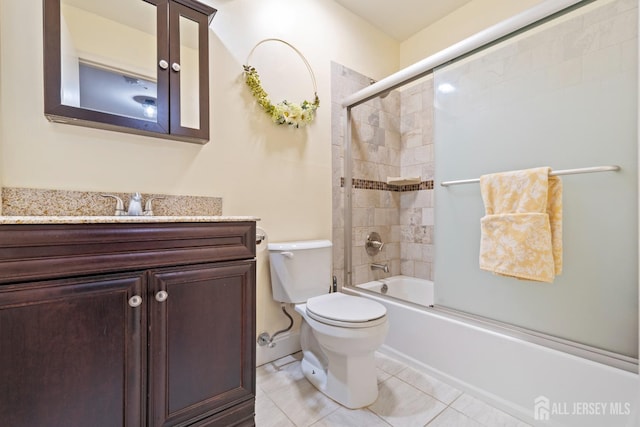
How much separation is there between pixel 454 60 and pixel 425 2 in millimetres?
936

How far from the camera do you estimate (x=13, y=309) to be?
2.41ft

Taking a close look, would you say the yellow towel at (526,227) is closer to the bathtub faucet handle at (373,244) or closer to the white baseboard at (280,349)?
the bathtub faucet handle at (373,244)

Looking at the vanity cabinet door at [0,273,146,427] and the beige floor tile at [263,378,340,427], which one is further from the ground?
the vanity cabinet door at [0,273,146,427]

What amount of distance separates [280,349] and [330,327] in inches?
26.6

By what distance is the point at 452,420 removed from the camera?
4.06 feet

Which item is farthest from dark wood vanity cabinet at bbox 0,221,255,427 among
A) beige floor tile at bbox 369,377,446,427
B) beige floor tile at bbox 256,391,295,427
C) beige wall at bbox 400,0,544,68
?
beige wall at bbox 400,0,544,68

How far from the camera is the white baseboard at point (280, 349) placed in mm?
1710

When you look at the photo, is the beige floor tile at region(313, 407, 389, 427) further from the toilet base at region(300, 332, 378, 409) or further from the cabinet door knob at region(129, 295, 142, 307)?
the cabinet door knob at region(129, 295, 142, 307)

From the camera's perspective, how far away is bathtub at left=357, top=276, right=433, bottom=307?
2260mm

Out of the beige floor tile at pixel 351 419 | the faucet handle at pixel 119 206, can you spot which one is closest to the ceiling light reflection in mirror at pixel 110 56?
the faucet handle at pixel 119 206

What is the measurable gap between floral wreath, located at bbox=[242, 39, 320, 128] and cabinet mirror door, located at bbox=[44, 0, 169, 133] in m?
→ 0.46

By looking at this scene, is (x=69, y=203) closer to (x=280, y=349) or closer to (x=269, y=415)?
(x=269, y=415)

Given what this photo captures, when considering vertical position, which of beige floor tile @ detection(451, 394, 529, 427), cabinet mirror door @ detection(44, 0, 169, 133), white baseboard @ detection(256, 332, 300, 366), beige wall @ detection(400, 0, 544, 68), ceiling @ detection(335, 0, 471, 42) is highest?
ceiling @ detection(335, 0, 471, 42)

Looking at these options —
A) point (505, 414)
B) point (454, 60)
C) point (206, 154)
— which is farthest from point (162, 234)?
point (454, 60)
